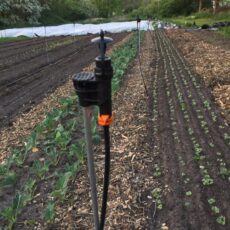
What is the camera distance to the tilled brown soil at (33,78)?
8734 millimetres

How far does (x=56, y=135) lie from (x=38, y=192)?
52.1 inches

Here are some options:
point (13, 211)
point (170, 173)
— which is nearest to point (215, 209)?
point (170, 173)

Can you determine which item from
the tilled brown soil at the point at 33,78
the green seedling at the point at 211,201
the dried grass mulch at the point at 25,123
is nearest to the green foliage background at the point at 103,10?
the tilled brown soil at the point at 33,78

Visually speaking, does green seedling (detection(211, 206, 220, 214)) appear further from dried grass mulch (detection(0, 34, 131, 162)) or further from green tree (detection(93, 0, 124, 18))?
green tree (detection(93, 0, 124, 18))

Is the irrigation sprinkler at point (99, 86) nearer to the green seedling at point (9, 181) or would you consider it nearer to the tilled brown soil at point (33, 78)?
the green seedling at point (9, 181)

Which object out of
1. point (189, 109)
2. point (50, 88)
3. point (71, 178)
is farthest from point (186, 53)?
point (71, 178)

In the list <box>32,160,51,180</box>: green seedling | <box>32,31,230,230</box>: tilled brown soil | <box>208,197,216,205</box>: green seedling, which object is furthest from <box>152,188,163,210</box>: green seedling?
<box>32,160,51,180</box>: green seedling

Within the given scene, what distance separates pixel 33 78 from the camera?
1190cm

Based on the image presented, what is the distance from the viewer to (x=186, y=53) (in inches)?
593

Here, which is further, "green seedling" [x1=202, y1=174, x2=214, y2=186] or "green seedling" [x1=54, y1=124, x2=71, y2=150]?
"green seedling" [x1=54, y1=124, x2=71, y2=150]

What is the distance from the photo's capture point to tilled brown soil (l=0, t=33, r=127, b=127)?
344 inches

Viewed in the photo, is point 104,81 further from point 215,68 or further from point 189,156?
point 215,68

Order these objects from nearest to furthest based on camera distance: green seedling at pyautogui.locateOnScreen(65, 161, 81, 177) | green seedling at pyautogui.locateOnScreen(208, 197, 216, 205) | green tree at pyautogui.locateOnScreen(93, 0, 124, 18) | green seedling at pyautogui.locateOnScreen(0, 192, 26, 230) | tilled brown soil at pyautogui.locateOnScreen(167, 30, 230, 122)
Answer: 1. green seedling at pyautogui.locateOnScreen(0, 192, 26, 230)
2. green seedling at pyautogui.locateOnScreen(208, 197, 216, 205)
3. green seedling at pyautogui.locateOnScreen(65, 161, 81, 177)
4. tilled brown soil at pyautogui.locateOnScreen(167, 30, 230, 122)
5. green tree at pyautogui.locateOnScreen(93, 0, 124, 18)

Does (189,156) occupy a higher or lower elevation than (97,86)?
lower
